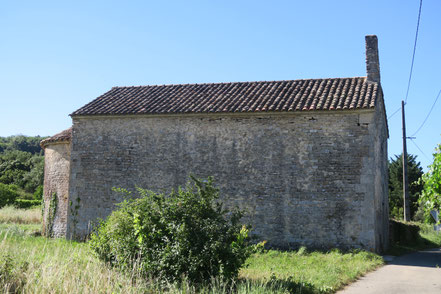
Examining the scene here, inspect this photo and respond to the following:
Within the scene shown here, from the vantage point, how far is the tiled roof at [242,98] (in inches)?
575

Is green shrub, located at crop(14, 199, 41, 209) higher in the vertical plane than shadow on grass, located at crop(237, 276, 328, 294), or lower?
lower

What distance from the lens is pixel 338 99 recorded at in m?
14.6

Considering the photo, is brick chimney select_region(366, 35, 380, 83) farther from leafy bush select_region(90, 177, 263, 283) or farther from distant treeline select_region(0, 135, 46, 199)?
distant treeline select_region(0, 135, 46, 199)

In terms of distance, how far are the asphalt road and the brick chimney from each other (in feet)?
23.0

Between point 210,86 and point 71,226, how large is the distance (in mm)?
8147

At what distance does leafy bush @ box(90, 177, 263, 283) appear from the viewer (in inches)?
288

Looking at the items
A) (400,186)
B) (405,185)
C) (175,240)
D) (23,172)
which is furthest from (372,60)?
(23,172)

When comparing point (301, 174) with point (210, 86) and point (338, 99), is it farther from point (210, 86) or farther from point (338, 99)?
point (210, 86)

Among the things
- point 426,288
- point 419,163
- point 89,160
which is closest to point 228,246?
point 426,288

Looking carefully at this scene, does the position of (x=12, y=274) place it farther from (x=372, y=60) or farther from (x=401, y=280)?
(x=372, y=60)

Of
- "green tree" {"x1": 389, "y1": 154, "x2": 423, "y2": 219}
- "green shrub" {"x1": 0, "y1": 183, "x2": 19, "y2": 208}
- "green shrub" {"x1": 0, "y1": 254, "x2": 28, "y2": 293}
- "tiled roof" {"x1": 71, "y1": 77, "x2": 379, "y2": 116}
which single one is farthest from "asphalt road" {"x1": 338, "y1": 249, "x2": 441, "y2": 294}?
"green shrub" {"x1": 0, "y1": 183, "x2": 19, "y2": 208}

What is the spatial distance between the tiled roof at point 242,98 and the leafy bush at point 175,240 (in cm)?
746

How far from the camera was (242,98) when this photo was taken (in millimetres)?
16094

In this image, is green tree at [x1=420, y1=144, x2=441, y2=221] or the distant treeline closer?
green tree at [x1=420, y1=144, x2=441, y2=221]
